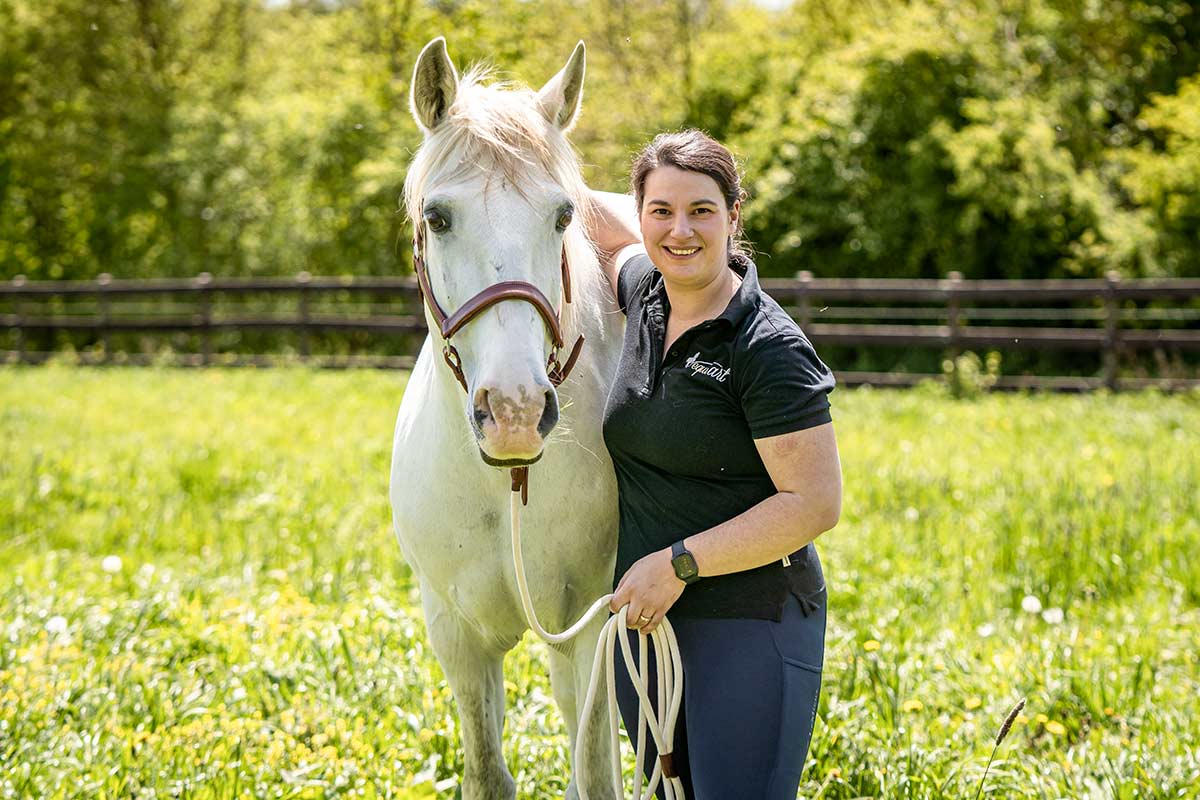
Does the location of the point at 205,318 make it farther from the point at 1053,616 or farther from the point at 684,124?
the point at 1053,616

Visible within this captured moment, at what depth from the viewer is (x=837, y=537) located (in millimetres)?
4988

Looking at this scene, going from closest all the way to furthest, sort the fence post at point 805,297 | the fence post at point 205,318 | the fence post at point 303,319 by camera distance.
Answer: the fence post at point 805,297
the fence post at point 303,319
the fence post at point 205,318

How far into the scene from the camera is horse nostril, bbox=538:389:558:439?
1811 millimetres

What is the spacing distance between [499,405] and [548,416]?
0.09 m

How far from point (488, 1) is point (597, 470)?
32.9 ft

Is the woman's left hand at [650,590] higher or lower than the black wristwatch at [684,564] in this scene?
lower

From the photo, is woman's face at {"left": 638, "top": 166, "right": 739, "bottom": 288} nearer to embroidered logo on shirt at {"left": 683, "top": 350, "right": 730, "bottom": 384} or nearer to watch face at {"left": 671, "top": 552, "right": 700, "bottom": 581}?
embroidered logo on shirt at {"left": 683, "top": 350, "right": 730, "bottom": 384}

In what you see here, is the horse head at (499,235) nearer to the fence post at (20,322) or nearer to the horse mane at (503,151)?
the horse mane at (503,151)

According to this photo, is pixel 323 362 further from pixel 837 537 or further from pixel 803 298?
pixel 837 537

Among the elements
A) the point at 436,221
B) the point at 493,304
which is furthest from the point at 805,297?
the point at 493,304

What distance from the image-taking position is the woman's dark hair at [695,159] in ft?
6.54

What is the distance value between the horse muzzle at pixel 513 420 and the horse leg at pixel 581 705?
65 cm

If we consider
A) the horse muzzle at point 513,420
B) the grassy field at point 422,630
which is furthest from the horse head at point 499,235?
the grassy field at point 422,630

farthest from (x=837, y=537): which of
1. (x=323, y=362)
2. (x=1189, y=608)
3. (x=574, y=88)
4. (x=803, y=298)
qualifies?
(x=323, y=362)
